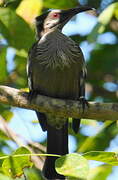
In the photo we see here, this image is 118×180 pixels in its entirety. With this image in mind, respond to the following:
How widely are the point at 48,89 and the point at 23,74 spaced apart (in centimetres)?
153

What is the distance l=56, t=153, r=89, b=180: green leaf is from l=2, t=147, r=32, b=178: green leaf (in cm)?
25

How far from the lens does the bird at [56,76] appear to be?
14.4 feet

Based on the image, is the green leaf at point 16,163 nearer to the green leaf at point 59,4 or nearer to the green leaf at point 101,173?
the green leaf at point 101,173

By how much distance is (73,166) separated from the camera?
2.15m

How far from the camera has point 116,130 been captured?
425cm

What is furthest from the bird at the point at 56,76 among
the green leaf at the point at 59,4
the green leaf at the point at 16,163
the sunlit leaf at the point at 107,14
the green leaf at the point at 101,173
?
the green leaf at the point at 16,163

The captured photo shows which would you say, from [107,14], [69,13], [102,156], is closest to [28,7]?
[107,14]

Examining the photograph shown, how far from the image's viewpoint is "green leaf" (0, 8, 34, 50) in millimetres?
3387

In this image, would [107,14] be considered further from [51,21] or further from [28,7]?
[51,21]

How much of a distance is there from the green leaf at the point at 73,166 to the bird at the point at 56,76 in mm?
1918

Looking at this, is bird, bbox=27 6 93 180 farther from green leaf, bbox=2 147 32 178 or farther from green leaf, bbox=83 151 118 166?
green leaf, bbox=83 151 118 166

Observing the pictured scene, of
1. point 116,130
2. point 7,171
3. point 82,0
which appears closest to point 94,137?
point 116,130

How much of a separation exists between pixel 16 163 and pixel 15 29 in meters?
1.32

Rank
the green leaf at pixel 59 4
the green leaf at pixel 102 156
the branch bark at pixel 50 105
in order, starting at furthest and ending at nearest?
the green leaf at pixel 59 4
the branch bark at pixel 50 105
the green leaf at pixel 102 156
